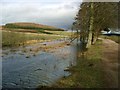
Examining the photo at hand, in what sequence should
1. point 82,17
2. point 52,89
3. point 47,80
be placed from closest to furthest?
1. point 52,89
2. point 47,80
3. point 82,17

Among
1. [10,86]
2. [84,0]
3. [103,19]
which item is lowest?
[10,86]

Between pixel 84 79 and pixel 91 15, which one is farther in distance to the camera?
pixel 91 15

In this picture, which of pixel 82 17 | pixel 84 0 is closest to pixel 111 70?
pixel 82 17

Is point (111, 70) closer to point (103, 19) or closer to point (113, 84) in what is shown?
point (113, 84)

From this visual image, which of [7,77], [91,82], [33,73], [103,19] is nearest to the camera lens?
[91,82]

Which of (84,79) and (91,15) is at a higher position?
(91,15)

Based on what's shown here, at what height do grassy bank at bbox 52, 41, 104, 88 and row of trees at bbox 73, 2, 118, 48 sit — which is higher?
row of trees at bbox 73, 2, 118, 48

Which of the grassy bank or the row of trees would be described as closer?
the grassy bank

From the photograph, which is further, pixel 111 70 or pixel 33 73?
pixel 33 73

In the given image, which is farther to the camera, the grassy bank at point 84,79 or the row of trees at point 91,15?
the row of trees at point 91,15

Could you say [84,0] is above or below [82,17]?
above

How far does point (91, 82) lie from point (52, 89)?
280 cm

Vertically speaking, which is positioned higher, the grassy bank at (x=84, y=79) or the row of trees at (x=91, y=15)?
the row of trees at (x=91, y=15)

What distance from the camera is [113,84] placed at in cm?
1602
